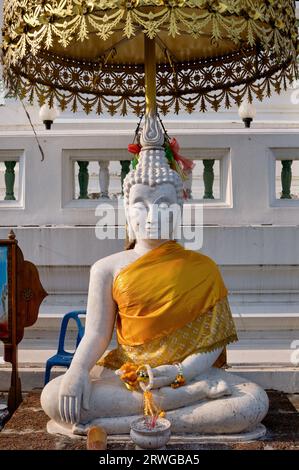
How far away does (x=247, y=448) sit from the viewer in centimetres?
319

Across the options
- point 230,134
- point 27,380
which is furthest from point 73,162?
point 27,380

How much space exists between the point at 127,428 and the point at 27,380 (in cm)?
156

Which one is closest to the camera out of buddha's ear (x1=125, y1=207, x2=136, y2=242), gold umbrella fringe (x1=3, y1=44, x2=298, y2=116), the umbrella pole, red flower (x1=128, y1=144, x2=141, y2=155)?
buddha's ear (x1=125, y1=207, x2=136, y2=242)

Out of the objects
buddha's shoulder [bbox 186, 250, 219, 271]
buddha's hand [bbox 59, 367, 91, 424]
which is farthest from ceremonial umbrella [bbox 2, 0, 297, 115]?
buddha's hand [bbox 59, 367, 91, 424]

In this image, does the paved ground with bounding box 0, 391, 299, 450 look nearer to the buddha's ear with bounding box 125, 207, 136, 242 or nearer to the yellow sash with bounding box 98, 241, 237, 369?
the yellow sash with bounding box 98, 241, 237, 369

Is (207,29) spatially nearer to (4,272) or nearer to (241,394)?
(4,272)

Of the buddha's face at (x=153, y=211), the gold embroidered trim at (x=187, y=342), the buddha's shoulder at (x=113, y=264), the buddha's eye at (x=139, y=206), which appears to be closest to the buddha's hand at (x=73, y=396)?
the gold embroidered trim at (x=187, y=342)

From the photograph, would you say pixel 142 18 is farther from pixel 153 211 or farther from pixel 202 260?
pixel 202 260

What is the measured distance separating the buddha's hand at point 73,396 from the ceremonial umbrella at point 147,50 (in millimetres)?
1894

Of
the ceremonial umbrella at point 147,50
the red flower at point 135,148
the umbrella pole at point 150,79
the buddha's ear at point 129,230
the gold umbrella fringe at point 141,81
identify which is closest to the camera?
the ceremonial umbrella at point 147,50

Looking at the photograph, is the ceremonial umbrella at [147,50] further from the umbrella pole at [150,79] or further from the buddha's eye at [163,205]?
the buddha's eye at [163,205]

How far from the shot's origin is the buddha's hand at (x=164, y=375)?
3.32 metres

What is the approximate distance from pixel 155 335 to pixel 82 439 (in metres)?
0.69

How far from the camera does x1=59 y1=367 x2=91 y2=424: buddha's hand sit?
325 centimetres
